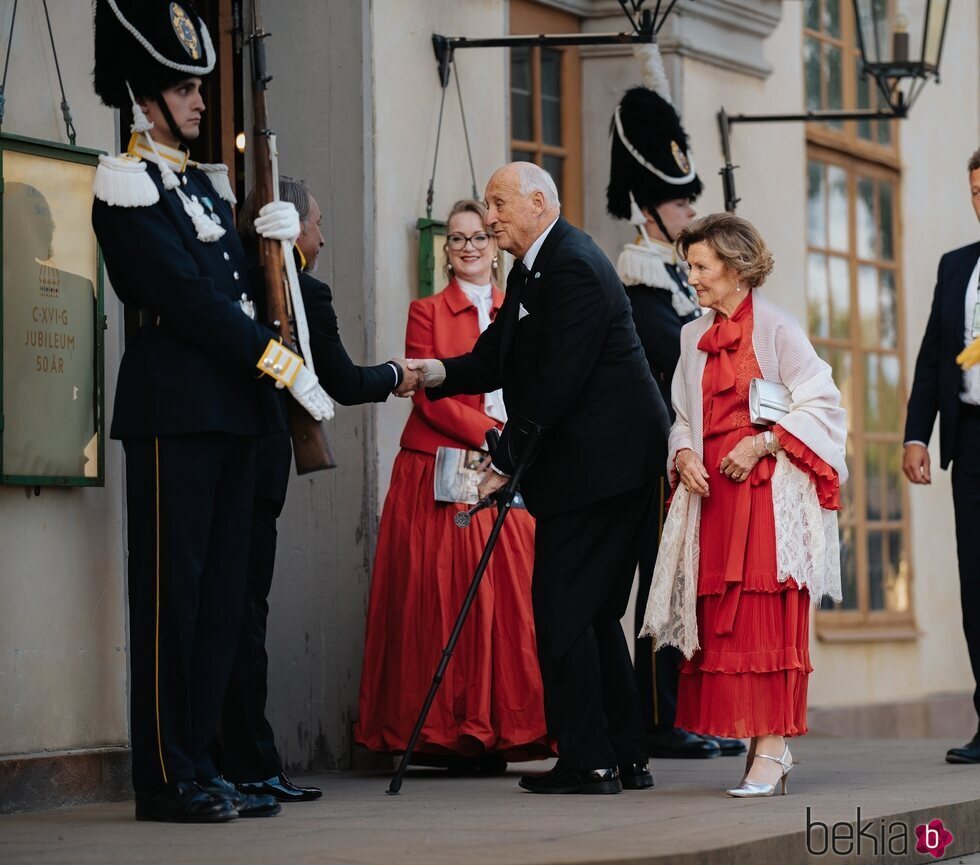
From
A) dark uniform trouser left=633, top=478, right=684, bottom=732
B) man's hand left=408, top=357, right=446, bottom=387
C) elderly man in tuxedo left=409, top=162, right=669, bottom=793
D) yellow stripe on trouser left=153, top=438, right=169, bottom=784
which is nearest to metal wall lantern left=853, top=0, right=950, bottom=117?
dark uniform trouser left=633, top=478, right=684, bottom=732

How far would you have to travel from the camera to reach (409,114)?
26.9 feet

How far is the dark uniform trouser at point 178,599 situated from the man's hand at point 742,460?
4.99ft

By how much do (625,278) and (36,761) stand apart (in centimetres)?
295

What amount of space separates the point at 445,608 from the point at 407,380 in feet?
3.27

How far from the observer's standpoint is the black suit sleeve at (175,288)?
5.59 metres

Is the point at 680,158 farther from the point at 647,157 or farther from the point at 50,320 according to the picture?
the point at 50,320

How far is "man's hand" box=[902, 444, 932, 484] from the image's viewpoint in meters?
7.83

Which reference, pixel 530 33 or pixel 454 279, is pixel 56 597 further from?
pixel 530 33

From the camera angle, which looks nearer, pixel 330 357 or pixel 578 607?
pixel 330 357

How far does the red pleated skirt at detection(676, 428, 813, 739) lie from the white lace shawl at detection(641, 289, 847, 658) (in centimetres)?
5

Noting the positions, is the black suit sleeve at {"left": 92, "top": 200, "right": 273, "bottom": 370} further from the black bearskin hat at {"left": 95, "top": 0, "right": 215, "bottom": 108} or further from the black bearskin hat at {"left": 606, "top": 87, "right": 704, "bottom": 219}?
the black bearskin hat at {"left": 606, "top": 87, "right": 704, "bottom": 219}

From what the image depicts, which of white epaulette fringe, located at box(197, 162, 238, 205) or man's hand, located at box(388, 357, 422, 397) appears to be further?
man's hand, located at box(388, 357, 422, 397)

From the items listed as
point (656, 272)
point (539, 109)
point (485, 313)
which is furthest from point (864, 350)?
point (485, 313)

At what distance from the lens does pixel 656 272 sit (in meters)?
7.91
